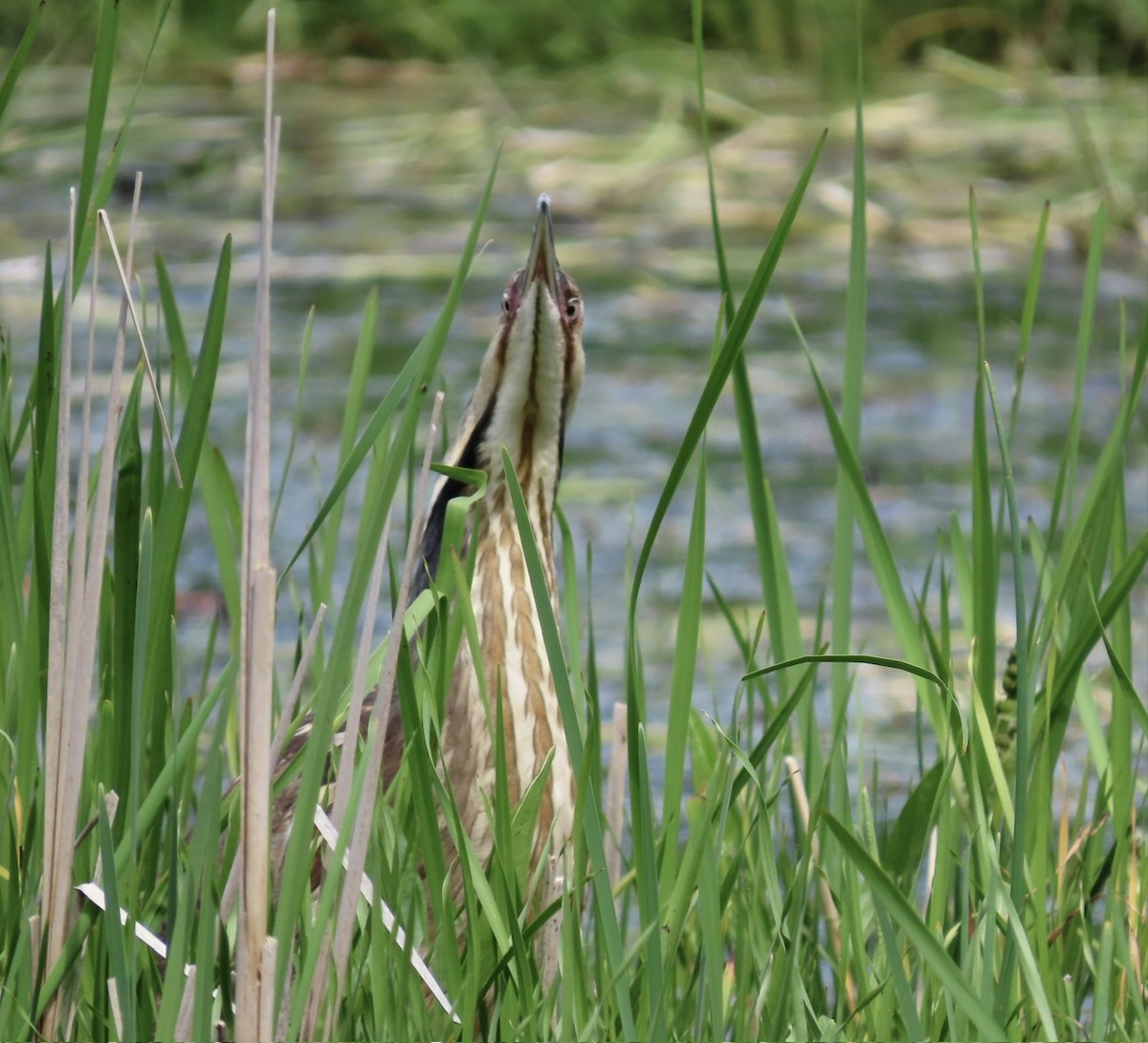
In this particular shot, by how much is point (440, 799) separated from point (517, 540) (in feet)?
1.70

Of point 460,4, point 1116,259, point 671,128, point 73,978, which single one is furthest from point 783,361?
point 73,978

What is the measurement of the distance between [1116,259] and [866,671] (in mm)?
2241

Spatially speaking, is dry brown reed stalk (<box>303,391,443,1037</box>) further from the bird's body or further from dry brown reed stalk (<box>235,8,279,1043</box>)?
the bird's body

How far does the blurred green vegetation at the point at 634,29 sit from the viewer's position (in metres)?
6.53

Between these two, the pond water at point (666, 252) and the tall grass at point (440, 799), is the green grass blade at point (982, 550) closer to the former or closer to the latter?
the tall grass at point (440, 799)

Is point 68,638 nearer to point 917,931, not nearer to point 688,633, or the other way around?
point 688,633

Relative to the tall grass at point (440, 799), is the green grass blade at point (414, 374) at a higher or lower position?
higher

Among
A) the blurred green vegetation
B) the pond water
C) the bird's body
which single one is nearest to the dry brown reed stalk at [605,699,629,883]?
the bird's body

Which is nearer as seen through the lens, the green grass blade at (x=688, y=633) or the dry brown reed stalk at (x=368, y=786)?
the dry brown reed stalk at (x=368, y=786)

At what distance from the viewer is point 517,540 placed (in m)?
1.80

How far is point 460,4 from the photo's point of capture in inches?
268

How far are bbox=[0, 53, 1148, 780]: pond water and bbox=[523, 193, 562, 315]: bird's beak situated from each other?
112 cm

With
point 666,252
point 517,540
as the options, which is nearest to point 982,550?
point 517,540

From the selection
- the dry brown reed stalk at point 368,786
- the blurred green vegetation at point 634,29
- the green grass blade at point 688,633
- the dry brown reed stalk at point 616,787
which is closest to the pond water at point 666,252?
the blurred green vegetation at point 634,29
